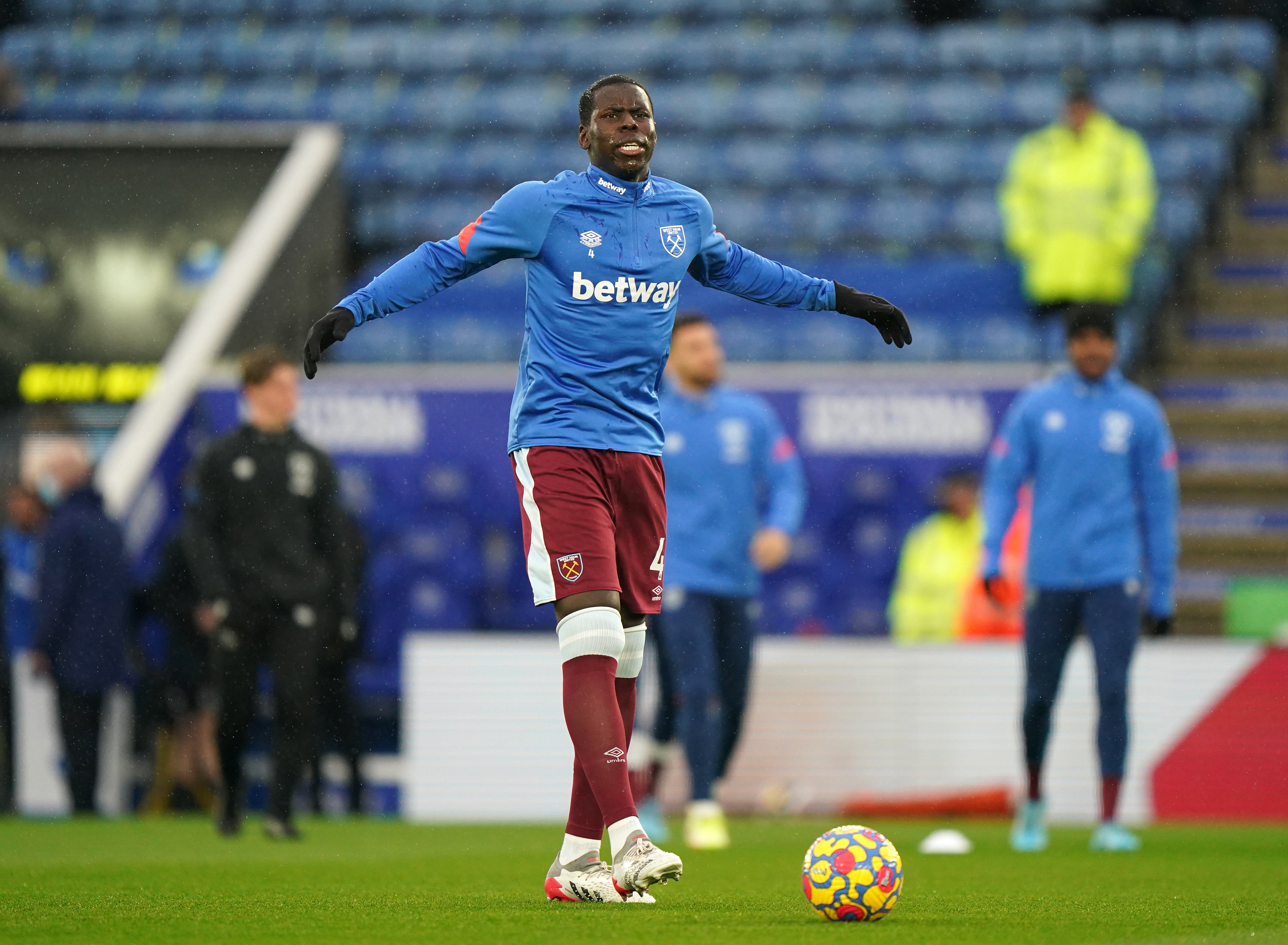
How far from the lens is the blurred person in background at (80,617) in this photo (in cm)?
1169

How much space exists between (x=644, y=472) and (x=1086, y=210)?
30.0 ft

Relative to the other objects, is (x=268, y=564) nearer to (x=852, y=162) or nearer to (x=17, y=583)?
(x=17, y=583)

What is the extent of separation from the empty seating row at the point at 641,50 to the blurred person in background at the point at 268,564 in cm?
893

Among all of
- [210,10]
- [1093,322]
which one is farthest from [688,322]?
[210,10]

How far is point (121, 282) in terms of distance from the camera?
1552 cm

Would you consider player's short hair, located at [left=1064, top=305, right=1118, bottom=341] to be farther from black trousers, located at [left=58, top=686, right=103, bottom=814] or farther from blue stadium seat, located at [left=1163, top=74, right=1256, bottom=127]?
blue stadium seat, located at [left=1163, top=74, right=1256, bottom=127]

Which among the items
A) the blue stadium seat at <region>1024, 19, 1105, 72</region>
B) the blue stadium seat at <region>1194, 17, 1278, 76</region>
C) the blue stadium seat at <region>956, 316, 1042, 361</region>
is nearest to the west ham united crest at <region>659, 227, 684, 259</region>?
the blue stadium seat at <region>956, 316, 1042, 361</region>

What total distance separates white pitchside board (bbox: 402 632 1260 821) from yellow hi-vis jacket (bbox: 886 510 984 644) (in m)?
0.72

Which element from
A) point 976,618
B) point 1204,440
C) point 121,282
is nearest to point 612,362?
point 976,618

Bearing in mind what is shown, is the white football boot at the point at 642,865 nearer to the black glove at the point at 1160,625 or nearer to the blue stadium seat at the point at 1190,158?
the black glove at the point at 1160,625

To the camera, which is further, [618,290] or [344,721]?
[344,721]

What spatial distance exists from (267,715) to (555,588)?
7.81 metres

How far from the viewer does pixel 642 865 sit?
5.00 m

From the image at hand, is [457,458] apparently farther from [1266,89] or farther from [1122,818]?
[1266,89]
